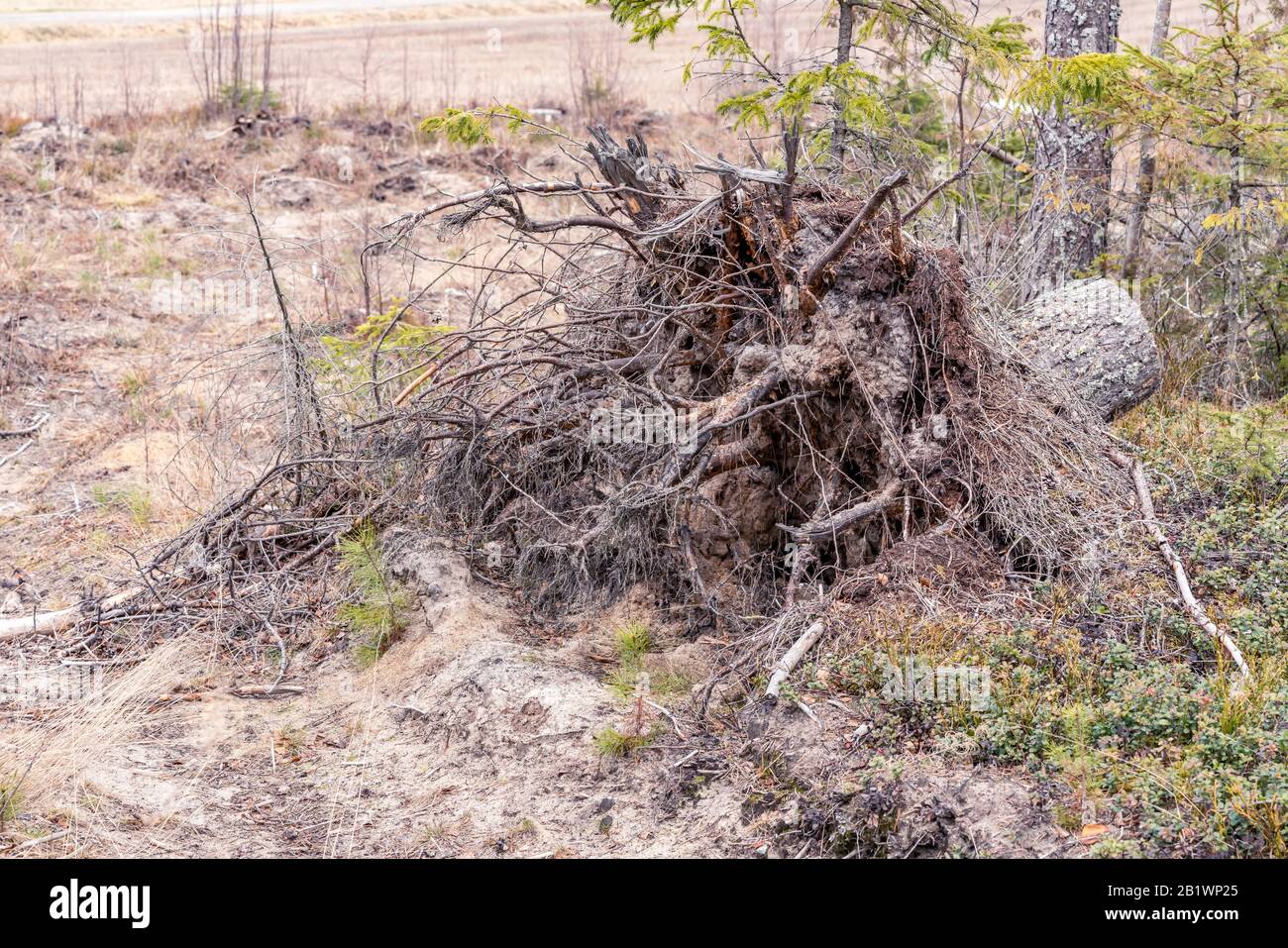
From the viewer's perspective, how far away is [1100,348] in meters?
6.70

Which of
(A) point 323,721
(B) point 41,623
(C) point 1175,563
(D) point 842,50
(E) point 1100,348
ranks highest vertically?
(D) point 842,50

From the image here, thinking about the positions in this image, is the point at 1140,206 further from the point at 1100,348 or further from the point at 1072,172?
the point at 1100,348

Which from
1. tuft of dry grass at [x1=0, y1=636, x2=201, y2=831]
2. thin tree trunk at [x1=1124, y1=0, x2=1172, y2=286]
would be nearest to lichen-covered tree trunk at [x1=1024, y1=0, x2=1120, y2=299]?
thin tree trunk at [x1=1124, y1=0, x2=1172, y2=286]

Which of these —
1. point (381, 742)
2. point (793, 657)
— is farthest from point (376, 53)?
point (793, 657)

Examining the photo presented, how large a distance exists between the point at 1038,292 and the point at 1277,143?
1707mm

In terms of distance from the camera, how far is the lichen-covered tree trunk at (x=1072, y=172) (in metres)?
7.84

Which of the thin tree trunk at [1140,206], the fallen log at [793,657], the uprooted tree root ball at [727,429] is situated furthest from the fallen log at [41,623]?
the thin tree trunk at [1140,206]

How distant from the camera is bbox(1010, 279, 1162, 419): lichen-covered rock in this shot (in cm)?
667

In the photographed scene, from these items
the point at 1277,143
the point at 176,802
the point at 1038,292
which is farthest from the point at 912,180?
the point at 176,802

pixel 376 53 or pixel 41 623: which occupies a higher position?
pixel 376 53

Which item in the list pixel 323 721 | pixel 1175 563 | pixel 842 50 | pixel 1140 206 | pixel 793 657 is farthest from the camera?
pixel 1140 206

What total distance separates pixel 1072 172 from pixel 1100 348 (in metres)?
1.90

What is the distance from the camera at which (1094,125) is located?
7777 mm

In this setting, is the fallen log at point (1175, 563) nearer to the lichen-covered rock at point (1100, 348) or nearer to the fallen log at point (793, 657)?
the lichen-covered rock at point (1100, 348)
